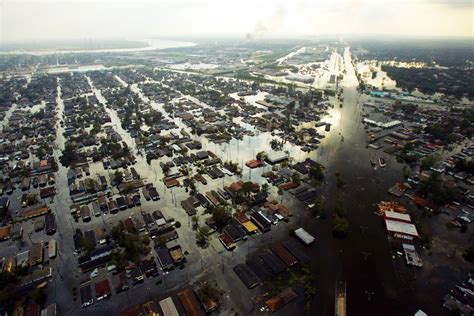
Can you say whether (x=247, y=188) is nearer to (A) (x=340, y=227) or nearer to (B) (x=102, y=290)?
(A) (x=340, y=227)

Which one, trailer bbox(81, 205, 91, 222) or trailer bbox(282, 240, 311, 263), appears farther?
trailer bbox(81, 205, 91, 222)

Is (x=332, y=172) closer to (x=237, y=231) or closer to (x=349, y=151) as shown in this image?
(x=349, y=151)

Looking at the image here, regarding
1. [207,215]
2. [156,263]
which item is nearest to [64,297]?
[156,263]

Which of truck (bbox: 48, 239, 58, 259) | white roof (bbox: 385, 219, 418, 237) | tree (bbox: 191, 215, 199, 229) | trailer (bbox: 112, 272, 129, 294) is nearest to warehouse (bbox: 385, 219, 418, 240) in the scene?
white roof (bbox: 385, 219, 418, 237)

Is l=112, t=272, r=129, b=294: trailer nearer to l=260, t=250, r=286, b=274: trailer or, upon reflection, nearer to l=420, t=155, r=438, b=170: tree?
l=260, t=250, r=286, b=274: trailer

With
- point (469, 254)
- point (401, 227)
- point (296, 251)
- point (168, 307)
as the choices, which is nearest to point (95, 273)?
point (168, 307)

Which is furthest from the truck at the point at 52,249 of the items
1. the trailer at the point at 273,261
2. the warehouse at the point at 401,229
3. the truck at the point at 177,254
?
the warehouse at the point at 401,229

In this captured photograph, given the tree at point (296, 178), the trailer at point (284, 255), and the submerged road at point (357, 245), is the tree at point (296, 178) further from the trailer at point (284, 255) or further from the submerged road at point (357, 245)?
the trailer at point (284, 255)
